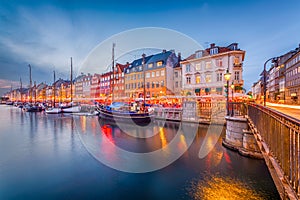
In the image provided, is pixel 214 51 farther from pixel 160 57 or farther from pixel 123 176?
pixel 123 176

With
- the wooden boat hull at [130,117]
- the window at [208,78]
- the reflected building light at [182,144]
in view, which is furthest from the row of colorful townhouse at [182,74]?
the reflected building light at [182,144]

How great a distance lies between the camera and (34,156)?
11.2m

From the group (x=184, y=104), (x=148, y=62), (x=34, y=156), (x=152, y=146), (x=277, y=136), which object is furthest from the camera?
(x=148, y=62)

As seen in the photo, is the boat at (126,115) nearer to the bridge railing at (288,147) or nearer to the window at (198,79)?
the window at (198,79)

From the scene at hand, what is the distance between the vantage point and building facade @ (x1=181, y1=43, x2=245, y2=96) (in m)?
28.4

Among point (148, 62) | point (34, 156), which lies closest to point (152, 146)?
point (34, 156)

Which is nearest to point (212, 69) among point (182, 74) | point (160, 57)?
point (182, 74)

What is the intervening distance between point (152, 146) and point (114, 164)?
428 cm

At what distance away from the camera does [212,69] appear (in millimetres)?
30703

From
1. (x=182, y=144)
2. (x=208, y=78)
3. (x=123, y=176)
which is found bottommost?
(x=123, y=176)

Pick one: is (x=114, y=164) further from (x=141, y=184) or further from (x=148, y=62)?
(x=148, y=62)

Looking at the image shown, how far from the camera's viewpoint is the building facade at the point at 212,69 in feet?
93.0

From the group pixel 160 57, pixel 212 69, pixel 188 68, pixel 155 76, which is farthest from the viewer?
pixel 160 57

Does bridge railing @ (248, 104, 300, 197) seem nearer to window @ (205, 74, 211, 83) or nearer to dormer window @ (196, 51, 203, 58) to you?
window @ (205, 74, 211, 83)
